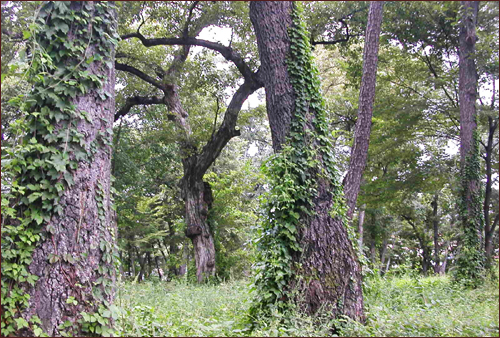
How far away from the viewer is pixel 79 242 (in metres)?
3.56

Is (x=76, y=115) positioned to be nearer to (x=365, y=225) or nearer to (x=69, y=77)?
(x=69, y=77)

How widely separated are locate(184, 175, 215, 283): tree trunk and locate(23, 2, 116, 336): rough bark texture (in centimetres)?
921

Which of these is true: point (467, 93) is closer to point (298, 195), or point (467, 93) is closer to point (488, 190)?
point (488, 190)

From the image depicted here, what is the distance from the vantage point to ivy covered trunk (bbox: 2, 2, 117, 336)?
3.32 meters

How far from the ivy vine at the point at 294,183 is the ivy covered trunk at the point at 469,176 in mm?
5718

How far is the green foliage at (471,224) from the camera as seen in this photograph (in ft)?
29.3

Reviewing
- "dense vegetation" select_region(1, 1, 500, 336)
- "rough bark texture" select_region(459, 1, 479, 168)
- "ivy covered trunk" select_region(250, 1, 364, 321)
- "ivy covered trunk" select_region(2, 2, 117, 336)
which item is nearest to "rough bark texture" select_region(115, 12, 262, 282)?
"dense vegetation" select_region(1, 1, 500, 336)

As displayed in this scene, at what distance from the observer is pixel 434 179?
1240 centimetres

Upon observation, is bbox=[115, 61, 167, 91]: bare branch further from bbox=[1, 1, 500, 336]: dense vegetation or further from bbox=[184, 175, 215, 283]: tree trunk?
bbox=[184, 175, 215, 283]: tree trunk

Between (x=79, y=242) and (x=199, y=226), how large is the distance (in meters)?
9.56

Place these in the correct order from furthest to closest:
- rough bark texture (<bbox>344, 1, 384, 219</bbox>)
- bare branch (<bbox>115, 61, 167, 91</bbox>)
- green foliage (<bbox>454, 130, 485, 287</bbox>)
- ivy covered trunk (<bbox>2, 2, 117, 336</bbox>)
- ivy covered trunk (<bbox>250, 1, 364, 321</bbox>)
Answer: bare branch (<bbox>115, 61, 167, 91</bbox>)
green foliage (<bbox>454, 130, 485, 287</bbox>)
rough bark texture (<bbox>344, 1, 384, 219</bbox>)
ivy covered trunk (<bbox>250, 1, 364, 321</bbox>)
ivy covered trunk (<bbox>2, 2, 117, 336</bbox>)

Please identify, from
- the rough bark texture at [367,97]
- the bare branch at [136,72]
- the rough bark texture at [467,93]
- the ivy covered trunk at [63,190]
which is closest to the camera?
the ivy covered trunk at [63,190]

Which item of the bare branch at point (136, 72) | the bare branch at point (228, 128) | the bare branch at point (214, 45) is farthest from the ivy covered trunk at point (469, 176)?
the bare branch at point (136, 72)

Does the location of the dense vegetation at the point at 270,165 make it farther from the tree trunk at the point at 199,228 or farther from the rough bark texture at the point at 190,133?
the tree trunk at the point at 199,228
